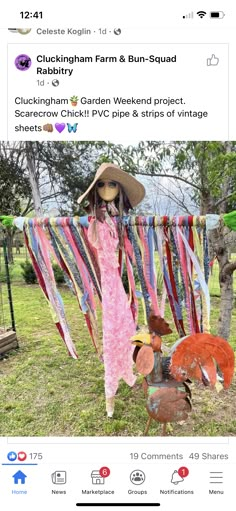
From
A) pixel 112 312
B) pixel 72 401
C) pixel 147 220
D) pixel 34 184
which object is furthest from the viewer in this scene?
pixel 34 184

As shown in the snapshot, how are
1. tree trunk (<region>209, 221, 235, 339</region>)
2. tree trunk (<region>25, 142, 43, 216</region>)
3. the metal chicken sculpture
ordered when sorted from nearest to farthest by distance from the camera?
the metal chicken sculpture, tree trunk (<region>209, 221, 235, 339</region>), tree trunk (<region>25, 142, 43, 216</region>)

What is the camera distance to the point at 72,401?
1.33m

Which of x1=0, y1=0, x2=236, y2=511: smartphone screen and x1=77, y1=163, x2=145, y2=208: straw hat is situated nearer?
x1=0, y1=0, x2=236, y2=511: smartphone screen

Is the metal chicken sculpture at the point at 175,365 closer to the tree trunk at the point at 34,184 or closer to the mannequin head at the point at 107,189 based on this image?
the mannequin head at the point at 107,189

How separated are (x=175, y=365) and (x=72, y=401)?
0.68 m

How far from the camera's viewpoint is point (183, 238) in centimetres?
98

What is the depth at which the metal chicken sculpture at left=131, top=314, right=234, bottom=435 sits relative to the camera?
0.82 meters

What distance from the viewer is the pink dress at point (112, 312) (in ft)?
3.59
